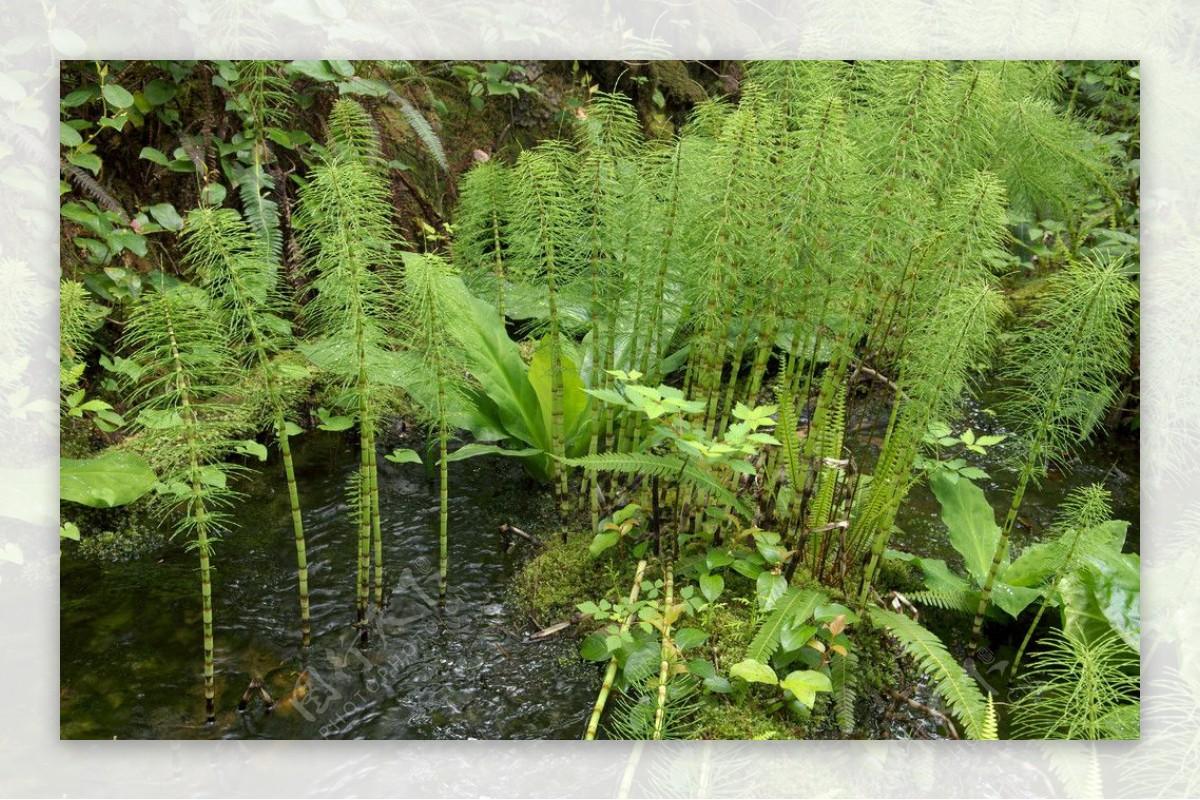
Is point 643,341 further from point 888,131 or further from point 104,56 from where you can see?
point 104,56

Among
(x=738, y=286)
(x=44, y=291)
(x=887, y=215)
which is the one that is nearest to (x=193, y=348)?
(x=44, y=291)

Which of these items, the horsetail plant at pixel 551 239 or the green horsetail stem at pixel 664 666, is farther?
the horsetail plant at pixel 551 239

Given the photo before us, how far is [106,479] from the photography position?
191 cm

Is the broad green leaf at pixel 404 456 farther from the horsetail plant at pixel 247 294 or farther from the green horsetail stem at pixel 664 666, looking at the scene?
the green horsetail stem at pixel 664 666

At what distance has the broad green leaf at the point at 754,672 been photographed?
5.56 ft

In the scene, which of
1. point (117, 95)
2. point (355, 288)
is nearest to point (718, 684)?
point (355, 288)

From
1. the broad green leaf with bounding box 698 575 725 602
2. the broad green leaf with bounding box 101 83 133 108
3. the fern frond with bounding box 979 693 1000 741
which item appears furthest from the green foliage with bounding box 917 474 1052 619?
the broad green leaf with bounding box 101 83 133 108

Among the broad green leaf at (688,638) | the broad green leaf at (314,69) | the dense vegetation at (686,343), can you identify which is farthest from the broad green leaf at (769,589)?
the broad green leaf at (314,69)

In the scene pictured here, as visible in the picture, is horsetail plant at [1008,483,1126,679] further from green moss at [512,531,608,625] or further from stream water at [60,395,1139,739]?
green moss at [512,531,608,625]

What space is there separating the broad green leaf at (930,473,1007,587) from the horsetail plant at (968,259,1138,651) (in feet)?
0.15

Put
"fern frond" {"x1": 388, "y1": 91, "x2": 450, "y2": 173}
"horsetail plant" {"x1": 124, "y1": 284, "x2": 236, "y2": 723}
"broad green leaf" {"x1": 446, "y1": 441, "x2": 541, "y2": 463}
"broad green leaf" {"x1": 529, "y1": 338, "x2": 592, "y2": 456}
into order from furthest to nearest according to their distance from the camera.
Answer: "fern frond" {"x1": 388, "y1": 91, "x2": 450, "y2": 173} < "broad green leaf" {"x1": 529, "y1": 338, "x2": 592, "y2": 456} < "broad green leaf" {"x1": 446, "y1": 441, "x2": 541, "y2": 463} < "horsetail plant" {"x1": 124, "y1": 284, "x2": 236, "y2": 723}

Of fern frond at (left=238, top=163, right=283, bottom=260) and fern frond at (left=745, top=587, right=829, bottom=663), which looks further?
fern frond at (left=238, top=163, right=283, bottom=260)

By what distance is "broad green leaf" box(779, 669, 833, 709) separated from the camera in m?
1.71

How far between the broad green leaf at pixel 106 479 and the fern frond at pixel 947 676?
5.31 ft
